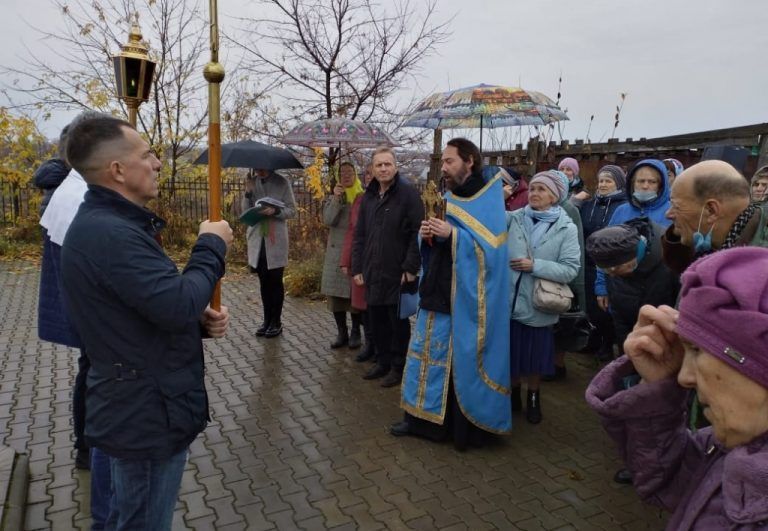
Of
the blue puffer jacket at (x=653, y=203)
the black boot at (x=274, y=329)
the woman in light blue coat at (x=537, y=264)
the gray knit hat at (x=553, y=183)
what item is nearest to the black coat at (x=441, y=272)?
the woman in light blue coat at (x=537, y=264)

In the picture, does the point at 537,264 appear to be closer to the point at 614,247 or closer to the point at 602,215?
the point at 614,247

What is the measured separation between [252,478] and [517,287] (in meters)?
2.21

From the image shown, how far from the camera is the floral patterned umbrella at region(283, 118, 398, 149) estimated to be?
6633mm

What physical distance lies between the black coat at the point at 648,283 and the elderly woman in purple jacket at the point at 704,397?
2.00 meters

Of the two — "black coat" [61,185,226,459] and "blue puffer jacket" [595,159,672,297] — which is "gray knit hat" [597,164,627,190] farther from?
"black coat" [61,185,226,459]

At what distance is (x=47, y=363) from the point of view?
5.72m

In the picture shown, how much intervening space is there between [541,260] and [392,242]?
1321 millimetres

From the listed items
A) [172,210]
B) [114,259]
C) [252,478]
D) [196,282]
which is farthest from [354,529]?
[172,210]

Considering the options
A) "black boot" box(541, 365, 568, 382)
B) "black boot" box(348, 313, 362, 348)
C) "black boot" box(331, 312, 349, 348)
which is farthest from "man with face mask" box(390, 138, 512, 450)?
"black boot" box(331, 312, 349, 348)

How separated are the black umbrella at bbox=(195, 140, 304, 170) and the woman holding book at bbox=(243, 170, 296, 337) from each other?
0.27 m

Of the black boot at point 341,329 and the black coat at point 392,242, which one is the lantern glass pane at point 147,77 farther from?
the black boot at point 341,329

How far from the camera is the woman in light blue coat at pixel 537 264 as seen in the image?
13.6ft

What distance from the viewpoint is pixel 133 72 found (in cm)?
320

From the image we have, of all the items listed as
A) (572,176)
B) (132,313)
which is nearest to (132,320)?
(132,313)
